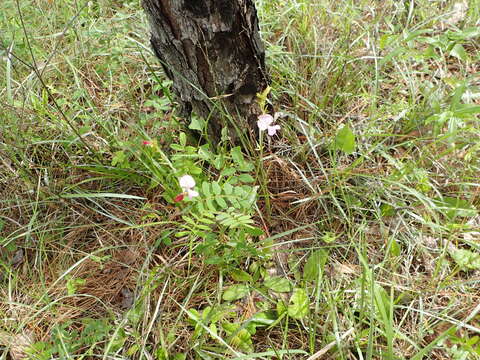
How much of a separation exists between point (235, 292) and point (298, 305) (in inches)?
9.3

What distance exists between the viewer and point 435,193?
1567mm

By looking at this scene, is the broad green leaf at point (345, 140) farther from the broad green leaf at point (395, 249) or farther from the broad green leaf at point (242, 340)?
the broad green leaf at point (242, 340)

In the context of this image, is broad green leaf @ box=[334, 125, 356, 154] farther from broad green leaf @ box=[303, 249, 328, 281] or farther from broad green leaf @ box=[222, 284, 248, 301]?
broad green leaf @ box=[222, 284, 248, 301]

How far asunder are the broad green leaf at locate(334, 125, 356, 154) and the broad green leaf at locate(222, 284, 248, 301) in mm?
661

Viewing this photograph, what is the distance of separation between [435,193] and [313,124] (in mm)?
610

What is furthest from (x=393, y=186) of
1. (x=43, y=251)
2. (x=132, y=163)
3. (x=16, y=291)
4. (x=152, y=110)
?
(x=16, y=291)

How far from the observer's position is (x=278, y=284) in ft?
4.44

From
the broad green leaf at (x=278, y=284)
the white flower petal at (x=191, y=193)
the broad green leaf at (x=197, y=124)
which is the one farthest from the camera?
the broad green leaf at (x=197, y=124)

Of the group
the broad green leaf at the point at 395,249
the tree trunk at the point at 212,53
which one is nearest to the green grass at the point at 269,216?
the broad green leaf at the point at 395,249

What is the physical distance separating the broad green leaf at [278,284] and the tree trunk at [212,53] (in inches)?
25.1

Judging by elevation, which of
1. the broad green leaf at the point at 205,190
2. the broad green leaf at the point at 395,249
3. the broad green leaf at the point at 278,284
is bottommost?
the broad green leaf at the point at 395,249

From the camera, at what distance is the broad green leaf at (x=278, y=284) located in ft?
4.40

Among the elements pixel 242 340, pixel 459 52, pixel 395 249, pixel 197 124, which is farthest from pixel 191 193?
pixel 459 52

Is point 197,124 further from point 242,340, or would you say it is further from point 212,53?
point 242,340
